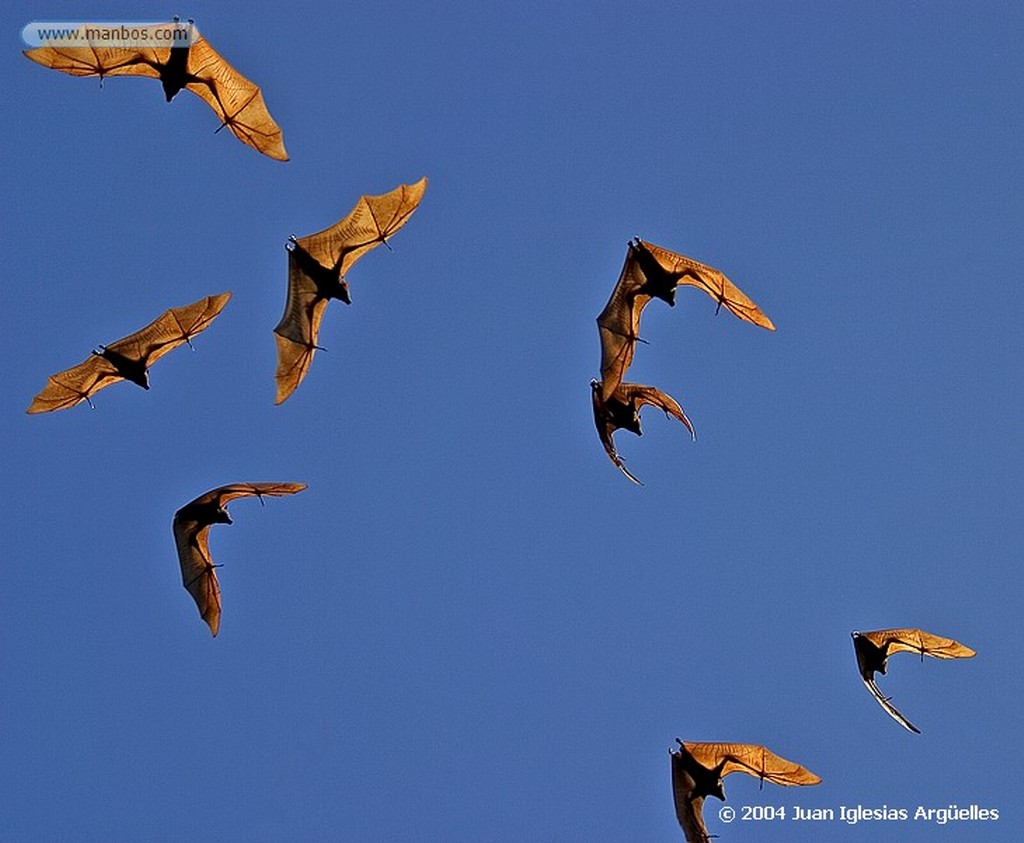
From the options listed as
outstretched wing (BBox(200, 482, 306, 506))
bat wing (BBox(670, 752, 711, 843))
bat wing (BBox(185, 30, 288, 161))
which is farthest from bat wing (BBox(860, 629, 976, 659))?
bat wing (BBox(185, 30, 288, 161))

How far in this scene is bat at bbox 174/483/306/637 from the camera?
28.9 metres

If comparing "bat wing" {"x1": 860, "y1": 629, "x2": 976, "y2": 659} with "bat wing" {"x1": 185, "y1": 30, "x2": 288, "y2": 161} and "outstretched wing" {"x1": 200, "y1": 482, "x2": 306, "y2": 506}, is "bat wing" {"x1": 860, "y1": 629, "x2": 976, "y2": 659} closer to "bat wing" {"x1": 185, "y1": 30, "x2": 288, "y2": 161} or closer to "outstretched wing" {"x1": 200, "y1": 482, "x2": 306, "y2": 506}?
"outstretched wing" {"x1": 200, "y1": 482, "x2": 306, "y2": 506}

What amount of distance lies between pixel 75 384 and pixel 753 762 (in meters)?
12.7

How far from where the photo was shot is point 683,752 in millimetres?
28562

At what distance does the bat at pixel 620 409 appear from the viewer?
28984mm

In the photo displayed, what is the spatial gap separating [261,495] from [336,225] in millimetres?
4637

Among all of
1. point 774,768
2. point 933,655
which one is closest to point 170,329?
point 774,768

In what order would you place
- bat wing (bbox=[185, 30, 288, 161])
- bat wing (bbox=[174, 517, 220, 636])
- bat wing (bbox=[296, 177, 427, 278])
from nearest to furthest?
bat wing (bbox=[296, 177, 427, 278]) < bat wing (bbox=[185, 30, 288, 161]) < bat wing (bbox=[174, 517, 220, 636])

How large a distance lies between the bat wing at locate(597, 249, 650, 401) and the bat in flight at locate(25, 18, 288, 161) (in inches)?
231

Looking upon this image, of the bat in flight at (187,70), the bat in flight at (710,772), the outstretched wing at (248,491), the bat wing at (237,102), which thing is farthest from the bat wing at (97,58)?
the bat in flight at (710,772)

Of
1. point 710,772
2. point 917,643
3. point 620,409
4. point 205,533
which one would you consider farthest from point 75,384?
point 917,643

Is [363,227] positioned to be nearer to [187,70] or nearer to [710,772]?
[187,70]

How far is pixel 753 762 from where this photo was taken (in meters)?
28.7

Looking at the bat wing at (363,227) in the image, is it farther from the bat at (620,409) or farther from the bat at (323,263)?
the bat at (620,409)
